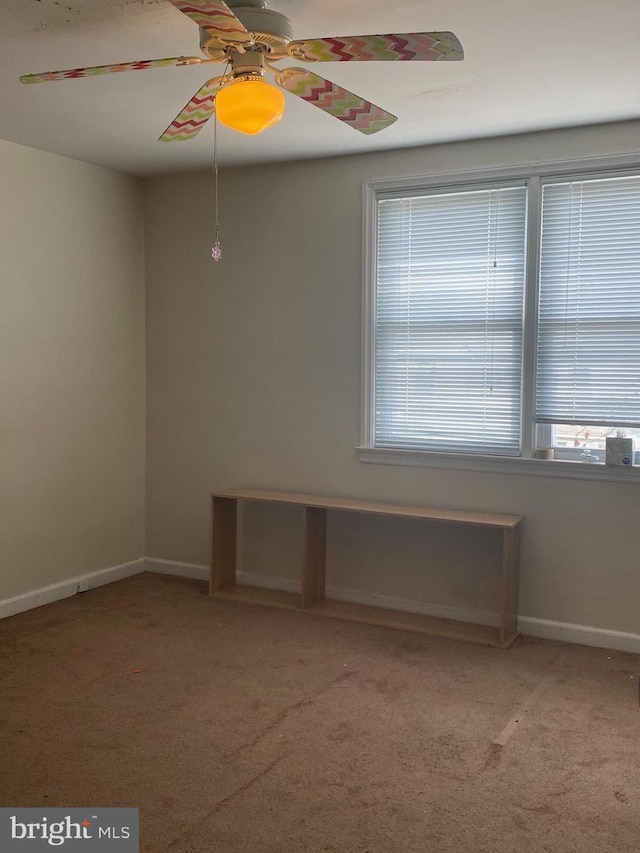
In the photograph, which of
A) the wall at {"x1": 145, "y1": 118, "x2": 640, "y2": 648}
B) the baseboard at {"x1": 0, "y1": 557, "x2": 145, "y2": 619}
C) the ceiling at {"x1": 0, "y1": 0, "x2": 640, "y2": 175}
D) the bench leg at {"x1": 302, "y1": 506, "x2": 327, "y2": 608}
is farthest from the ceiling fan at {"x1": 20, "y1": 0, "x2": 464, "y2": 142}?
the baseboard at {"x1": 0, "y1": 557, "x2": 145, "y2": 619}

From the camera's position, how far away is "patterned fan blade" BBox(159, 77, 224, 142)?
2545 millimetres

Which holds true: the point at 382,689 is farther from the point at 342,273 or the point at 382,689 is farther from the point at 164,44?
the point at 164,44

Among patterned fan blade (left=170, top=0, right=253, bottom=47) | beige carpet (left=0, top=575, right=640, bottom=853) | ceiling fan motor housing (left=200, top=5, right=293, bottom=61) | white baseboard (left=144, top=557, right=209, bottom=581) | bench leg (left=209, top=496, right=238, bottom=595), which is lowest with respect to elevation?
beige carpet (left=0, top=575, right=640, bottom=853)

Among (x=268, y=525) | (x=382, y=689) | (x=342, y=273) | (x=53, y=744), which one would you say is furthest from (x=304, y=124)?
(x=53, y=744)

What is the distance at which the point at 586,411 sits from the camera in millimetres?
3908

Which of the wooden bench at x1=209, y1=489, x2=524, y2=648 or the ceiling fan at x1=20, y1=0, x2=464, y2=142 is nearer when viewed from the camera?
the ceiling fan at x1=20, y1=0, x2=464, y2=142

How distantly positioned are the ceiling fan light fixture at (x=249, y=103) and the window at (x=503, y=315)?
6.51ft

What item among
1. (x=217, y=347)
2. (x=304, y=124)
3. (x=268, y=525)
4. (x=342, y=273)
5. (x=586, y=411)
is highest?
(x=304, y=124)

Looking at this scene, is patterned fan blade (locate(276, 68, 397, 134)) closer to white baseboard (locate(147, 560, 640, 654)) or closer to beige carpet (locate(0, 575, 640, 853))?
beige carpet (locate(0, 575, 640, 853))

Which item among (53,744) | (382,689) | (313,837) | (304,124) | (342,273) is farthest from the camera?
(342,273)

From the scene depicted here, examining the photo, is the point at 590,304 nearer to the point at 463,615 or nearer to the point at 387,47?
the point at 463,615

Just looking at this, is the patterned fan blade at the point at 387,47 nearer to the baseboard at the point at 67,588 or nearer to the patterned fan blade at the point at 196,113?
the patterned fan blade at the point at 196,113

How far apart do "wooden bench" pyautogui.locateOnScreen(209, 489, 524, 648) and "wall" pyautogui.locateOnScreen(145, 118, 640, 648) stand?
4.7 inches

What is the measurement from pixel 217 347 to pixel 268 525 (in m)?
1.15
